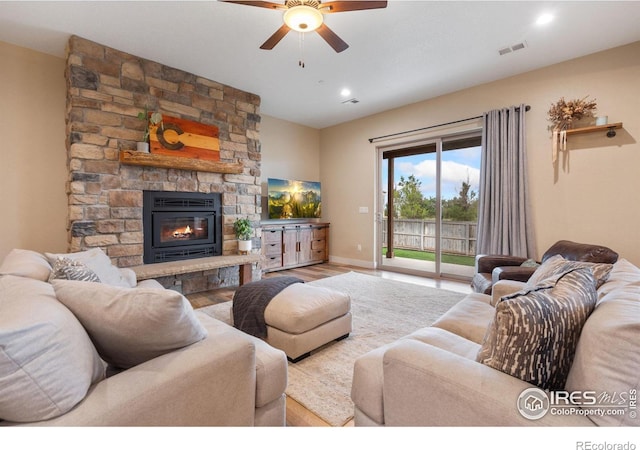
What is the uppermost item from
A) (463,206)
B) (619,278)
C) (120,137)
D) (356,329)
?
(120,137)

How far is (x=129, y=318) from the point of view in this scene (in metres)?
0.94

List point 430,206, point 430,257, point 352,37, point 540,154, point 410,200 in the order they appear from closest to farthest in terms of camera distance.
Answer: point 352,37
point 540,154
point 430,206
point 430,257
point 410,200

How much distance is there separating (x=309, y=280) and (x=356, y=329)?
201cm

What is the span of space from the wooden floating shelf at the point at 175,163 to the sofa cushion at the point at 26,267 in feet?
5.49

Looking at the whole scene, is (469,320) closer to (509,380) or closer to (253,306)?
(509,380)

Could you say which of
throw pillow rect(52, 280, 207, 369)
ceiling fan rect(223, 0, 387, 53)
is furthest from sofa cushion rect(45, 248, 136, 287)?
ceiling fan rect(223, 0, 387, 53)

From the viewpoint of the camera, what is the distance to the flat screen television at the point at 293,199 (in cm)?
525

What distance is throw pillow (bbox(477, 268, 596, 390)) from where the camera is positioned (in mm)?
864

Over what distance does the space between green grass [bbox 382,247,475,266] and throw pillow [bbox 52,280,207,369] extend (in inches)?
180

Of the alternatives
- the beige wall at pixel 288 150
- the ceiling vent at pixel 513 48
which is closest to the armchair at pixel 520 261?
the ceiling vent at pixel 513 48

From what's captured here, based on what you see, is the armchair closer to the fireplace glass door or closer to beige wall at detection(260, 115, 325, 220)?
the fireplace glass door

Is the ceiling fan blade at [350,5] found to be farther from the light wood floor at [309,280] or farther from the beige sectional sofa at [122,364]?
the light wood floor at [309,280]

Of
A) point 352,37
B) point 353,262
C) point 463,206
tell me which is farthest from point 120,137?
point 463,206
